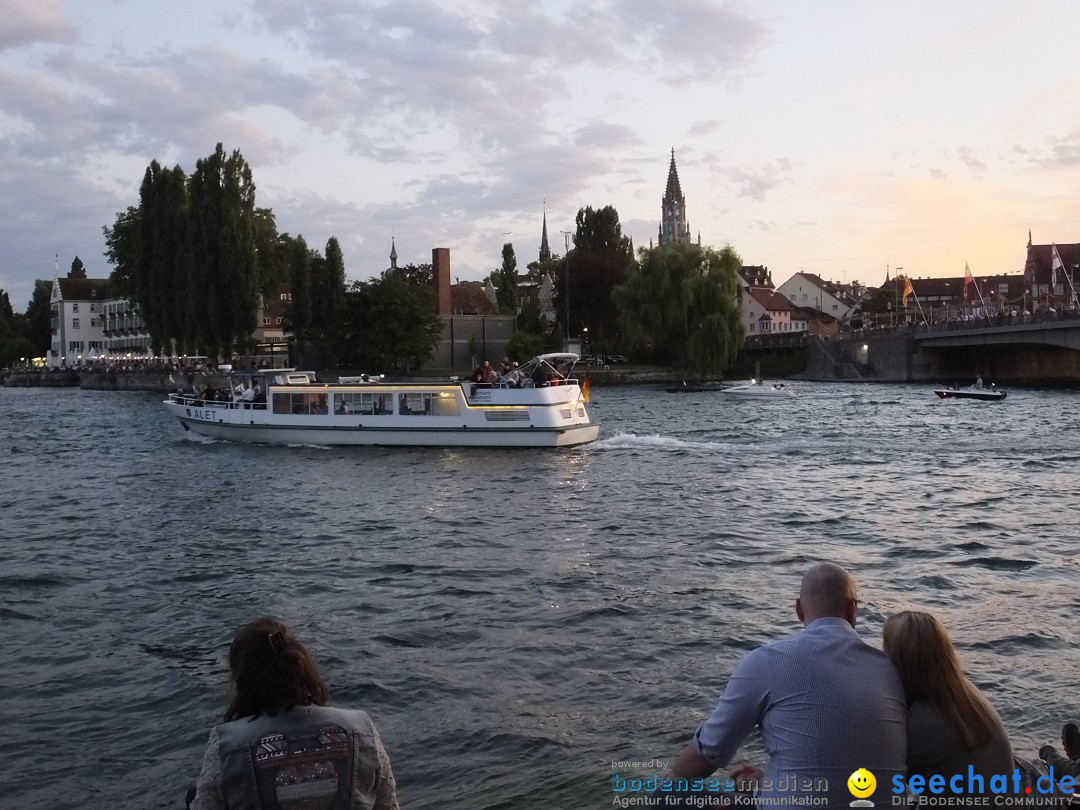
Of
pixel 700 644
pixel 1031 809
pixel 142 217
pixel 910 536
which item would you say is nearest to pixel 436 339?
pixel 142 217

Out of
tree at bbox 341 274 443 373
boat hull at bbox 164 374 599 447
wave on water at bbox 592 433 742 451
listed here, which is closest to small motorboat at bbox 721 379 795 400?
wave on water at bbox 592 433 742 451

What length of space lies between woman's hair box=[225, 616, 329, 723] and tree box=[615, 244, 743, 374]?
84.0 meters

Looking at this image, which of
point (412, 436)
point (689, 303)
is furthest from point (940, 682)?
point (689, 303)

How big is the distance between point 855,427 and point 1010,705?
132 ft

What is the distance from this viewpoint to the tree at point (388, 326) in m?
99.6

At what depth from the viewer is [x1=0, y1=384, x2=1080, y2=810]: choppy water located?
1116 centimetres

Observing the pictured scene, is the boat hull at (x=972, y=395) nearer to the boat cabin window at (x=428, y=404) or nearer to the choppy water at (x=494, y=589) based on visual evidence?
the choppy water at (x=494, y=589)

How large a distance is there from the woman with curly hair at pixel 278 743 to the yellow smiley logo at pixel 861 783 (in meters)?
2.25

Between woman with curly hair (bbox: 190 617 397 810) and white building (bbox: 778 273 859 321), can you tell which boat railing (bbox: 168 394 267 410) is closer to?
woman with curly hair (bbox: 190 617 397 810)

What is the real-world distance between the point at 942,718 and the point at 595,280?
10627 cm

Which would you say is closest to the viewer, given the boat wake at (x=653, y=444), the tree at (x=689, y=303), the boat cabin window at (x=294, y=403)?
the boat wake at (x=653, y=444)

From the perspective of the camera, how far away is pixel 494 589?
58.9ft

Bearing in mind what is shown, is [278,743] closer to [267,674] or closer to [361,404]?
[267,674]

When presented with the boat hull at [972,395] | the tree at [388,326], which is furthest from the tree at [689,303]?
the boat hull at [972,395]
